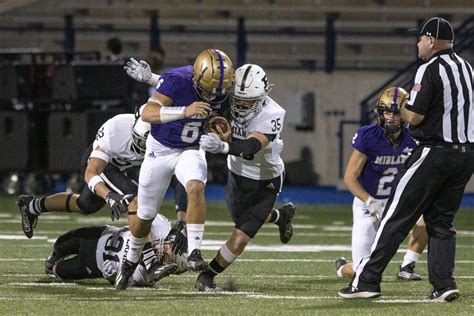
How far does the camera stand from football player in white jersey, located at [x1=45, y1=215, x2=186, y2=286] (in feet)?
27.1

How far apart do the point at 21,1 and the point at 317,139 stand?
6000mm

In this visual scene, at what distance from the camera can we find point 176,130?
805 centimetres

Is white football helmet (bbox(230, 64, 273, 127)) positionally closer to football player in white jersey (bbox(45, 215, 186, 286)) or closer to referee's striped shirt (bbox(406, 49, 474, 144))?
football player in white jersey (bbox(45, 215, 186, 286))

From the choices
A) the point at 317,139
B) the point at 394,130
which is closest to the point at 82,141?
the point at 317,139

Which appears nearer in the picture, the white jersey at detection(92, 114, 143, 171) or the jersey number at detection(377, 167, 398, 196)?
the jersey number at detection(377, 167, 398, 196)

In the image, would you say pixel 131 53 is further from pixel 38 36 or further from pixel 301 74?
pixel 301 74

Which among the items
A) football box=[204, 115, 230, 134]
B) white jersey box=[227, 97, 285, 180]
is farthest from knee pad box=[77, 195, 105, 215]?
football box=[204, 115, 230, 134]

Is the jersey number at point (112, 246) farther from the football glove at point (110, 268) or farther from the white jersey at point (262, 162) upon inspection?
the white jersey at point (262, 162)

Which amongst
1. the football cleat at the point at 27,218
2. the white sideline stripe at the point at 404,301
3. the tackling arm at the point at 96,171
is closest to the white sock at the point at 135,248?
the tackling arm at the point at 96,171

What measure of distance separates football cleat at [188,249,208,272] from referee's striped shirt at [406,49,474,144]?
1354mm

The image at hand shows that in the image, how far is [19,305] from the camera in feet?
24.0

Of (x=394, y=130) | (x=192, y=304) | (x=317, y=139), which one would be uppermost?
(x=394, y=130)

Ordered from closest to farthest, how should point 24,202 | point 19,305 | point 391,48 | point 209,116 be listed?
point 19,305
point 209,116
point 24,202
point 391,48

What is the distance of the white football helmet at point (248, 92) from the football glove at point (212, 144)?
0.39m
